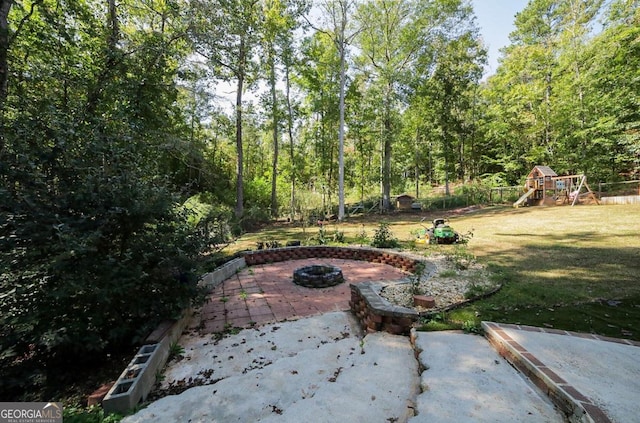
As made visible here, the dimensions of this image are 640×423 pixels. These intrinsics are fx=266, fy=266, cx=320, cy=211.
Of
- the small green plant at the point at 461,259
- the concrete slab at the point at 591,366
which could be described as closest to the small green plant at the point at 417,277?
the small green plant at the point at 461,259

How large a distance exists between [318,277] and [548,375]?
3385mm

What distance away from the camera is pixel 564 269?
442 cm

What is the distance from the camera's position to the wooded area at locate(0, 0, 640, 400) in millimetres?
2430

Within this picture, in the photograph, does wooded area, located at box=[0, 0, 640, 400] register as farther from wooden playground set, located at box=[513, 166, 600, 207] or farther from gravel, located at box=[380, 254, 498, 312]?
gravel, located at box=[380, 254, 498, 312]

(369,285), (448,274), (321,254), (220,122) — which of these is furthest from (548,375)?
(220,122)

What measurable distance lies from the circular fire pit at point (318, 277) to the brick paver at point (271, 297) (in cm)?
9

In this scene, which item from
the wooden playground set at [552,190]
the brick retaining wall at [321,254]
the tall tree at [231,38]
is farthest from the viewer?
the wooden playground set at [552,190]

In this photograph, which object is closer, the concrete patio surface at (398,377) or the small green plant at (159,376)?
the concrete patio surface at (398,377)

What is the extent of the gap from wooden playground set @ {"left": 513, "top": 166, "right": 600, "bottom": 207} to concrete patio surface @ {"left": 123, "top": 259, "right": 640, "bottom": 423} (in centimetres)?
1358

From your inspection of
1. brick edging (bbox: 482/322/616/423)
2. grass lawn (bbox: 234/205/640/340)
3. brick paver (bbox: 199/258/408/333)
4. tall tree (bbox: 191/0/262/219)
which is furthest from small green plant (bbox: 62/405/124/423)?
tall tree (bbox: 191/0/262/219)

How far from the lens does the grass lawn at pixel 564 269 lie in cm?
284

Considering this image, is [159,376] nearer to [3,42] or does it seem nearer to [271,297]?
[271,297]
